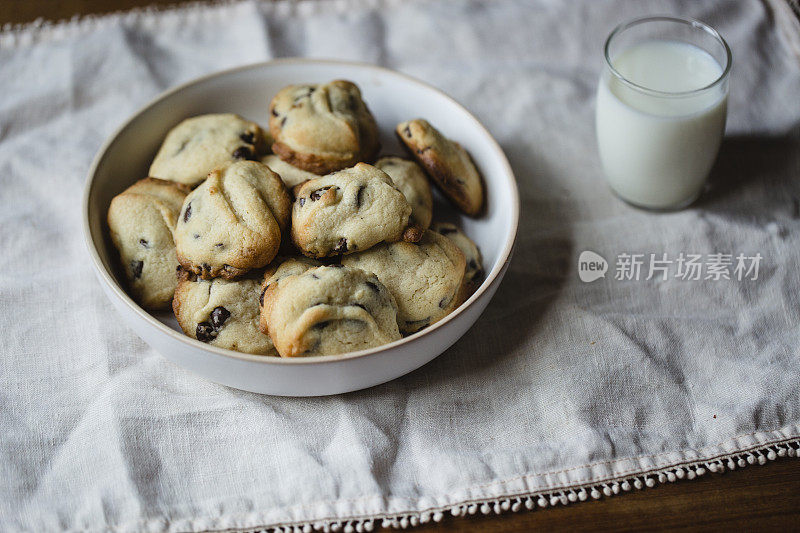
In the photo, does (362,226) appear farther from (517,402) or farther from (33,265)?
(33,265)

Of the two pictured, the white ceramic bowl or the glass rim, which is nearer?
the white ceramic bowl

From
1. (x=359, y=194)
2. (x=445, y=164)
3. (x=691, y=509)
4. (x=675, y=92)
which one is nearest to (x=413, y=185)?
(x=445, y=164)

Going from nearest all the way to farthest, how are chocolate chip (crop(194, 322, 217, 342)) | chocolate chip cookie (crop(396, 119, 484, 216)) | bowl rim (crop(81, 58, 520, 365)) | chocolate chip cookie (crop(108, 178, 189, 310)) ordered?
bowl rim (crop(81, 58, 520, 365))
chocolate chip (crop(194, 322, 217, 342))
chocolate chip cookie (crop(108, 178, 189, 310))
chocolate chip cookie (crop(396, 119, 484, 216))

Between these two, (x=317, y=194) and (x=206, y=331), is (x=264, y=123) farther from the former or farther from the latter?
(x=206, y=331)

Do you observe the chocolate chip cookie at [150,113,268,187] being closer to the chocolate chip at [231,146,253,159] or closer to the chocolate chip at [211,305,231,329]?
the chocolate chip at [231,146,253,159]

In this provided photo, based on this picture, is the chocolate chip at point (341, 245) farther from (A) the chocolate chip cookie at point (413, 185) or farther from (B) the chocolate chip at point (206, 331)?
(B) the chocolate chip at point (206, 331)

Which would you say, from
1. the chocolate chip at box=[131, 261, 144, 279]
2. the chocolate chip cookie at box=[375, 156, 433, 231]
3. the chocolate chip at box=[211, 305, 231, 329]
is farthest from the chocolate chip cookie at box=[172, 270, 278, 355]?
the chocolate chip cookie at box=[375, 156, 433, 231]

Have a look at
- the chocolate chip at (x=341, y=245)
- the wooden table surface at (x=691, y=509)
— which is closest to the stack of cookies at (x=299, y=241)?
the chocolate chip at (x=341, y=245)

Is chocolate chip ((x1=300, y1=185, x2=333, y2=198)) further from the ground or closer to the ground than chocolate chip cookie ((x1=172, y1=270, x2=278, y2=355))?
further from the ground
